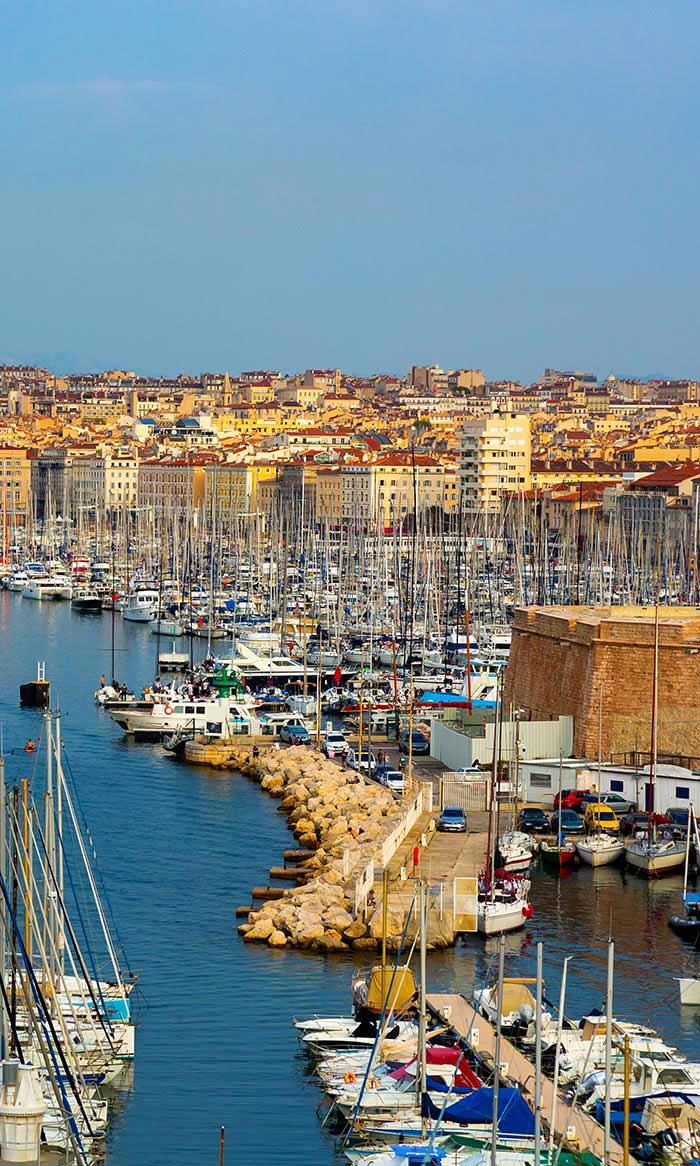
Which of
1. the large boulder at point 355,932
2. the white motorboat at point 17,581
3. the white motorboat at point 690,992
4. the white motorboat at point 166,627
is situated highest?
the white motorboat at point 17,581

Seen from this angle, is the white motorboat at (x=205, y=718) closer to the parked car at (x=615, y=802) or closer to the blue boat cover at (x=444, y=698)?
the blue boat cover at (x=444, y=698)

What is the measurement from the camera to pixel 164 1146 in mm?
12453

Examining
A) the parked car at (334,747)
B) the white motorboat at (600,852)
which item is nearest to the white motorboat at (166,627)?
the parked car at (334,747)

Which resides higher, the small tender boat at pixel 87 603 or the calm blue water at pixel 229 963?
the small tender boat at pixel 87 603

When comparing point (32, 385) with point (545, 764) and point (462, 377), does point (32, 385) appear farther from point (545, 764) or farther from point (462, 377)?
point (545, 764)

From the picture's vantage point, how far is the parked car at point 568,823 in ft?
65.4

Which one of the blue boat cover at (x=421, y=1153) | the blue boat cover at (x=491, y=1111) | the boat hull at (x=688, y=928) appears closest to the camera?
the blue boat cover at (x=421, y=1153)

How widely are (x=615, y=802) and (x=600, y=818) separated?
66 cm

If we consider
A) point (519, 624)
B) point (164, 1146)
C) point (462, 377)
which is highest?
point (462, 377)

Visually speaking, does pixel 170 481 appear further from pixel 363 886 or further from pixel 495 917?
pixel 495 917

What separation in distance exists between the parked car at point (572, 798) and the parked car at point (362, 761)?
276 cm

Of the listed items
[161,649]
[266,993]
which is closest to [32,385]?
[161,649]

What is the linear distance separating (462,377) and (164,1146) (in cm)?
12026

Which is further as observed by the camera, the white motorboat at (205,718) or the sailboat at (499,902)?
the white motorboat at (205,718)
